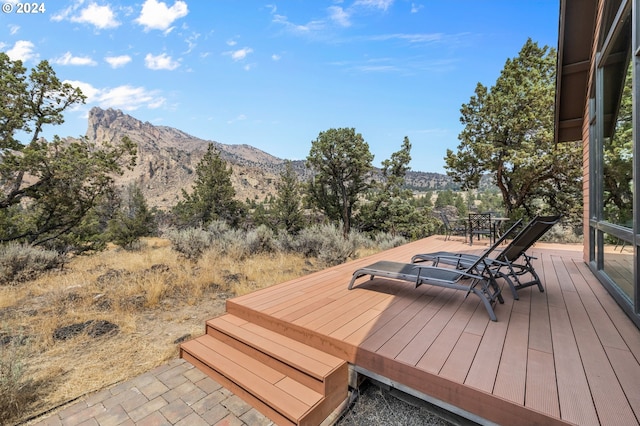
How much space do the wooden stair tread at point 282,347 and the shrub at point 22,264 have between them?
21.4 ft

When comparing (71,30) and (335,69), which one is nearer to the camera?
(71,30)

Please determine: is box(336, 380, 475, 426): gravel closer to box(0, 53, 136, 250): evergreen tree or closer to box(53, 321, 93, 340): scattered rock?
box(53, 321, 93, 340): scattered rock

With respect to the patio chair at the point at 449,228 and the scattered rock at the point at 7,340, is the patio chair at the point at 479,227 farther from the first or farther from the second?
the scattered rock at the point at 7,340

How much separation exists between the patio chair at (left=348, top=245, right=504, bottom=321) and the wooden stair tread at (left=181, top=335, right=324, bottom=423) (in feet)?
5.10

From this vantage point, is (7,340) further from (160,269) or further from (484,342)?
(484,342)

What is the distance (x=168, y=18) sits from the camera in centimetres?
1012

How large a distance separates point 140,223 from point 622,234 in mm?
15919

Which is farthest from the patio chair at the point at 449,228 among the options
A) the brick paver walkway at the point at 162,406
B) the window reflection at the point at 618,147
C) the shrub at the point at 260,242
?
the brick paver walkway at the point at 162,406

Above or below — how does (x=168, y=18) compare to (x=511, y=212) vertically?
above

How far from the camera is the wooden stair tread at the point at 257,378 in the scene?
2.01 metres

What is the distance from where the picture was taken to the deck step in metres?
2.03

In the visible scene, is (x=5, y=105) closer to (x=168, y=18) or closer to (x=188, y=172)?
(x=168, y=18)

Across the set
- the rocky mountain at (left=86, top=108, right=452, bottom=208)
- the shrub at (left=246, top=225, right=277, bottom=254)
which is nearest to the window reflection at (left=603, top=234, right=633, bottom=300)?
the shrub at (left=246, top=225, right=277, bottom=254)

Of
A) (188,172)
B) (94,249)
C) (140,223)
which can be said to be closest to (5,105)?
(94,249)
